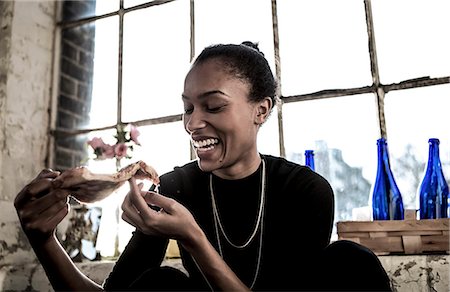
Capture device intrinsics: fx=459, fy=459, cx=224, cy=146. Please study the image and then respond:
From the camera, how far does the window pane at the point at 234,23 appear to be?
1.87 meters

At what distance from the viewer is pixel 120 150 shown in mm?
1785

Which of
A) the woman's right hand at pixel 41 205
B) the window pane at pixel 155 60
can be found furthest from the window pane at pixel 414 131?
the woman's right hand at pixel 41 205

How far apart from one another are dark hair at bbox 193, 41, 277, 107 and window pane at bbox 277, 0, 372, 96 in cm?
58

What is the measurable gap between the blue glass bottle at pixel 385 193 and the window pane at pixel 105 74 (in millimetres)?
1193

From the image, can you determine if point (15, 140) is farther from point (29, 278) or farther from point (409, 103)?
point (409, 103)

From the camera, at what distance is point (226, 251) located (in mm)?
1125

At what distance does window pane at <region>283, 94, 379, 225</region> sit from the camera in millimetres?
1629

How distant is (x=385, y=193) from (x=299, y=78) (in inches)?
22.9

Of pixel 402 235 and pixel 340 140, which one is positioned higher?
pixel 340 140

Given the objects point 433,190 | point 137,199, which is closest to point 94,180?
point 137,199

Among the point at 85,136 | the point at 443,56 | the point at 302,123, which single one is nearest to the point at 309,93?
the point at 302,123

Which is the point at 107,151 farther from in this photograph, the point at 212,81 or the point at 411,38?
the point at 411,38

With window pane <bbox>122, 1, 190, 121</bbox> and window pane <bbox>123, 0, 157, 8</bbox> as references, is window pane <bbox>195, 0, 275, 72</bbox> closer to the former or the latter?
window pane <bbox>122, 1, 190, 121</bbox>

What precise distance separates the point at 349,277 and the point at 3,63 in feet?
5.55
